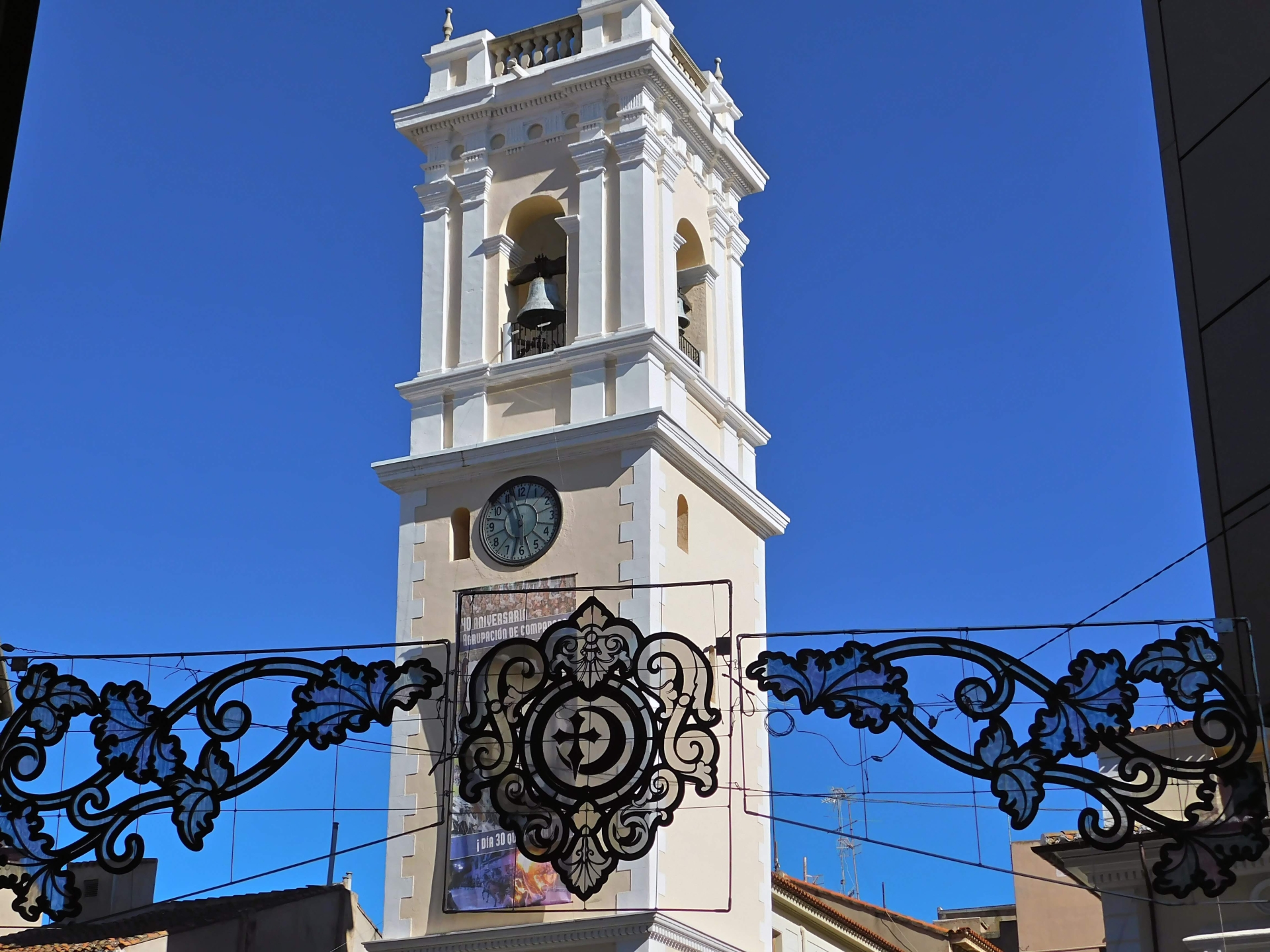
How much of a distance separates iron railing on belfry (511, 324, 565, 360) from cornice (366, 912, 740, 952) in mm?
7941

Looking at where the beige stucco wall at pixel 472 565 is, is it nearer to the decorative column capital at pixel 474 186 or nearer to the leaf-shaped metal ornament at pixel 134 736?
the decorative column capital at pixel 474 186

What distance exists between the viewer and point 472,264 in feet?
93.9

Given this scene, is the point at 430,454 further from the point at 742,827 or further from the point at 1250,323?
the point at 1250,323

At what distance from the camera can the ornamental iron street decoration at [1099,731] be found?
9430mm

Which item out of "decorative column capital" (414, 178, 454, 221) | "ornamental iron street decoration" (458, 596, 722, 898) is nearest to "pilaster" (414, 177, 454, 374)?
"decorative column capital" (414, 178, 454, 221)

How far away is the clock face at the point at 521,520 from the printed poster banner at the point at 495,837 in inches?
18.8

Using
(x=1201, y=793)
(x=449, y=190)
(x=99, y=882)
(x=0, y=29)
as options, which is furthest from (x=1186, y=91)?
(x=99, y=882)

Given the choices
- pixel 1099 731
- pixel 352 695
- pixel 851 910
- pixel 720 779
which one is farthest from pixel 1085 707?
pixel 851 910

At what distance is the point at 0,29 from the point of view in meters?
6.96

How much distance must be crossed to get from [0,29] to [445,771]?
52.3 feet

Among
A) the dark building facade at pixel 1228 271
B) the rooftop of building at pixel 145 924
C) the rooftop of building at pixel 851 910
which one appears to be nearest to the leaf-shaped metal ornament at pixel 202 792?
the dark building facade at pixel 1228 271

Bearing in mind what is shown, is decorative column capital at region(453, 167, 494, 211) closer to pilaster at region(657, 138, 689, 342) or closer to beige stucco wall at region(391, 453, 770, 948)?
pilaster at region(657, 138, 689, 342)

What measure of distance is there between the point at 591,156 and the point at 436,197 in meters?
2.43

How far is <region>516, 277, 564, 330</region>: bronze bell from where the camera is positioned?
27984mm
